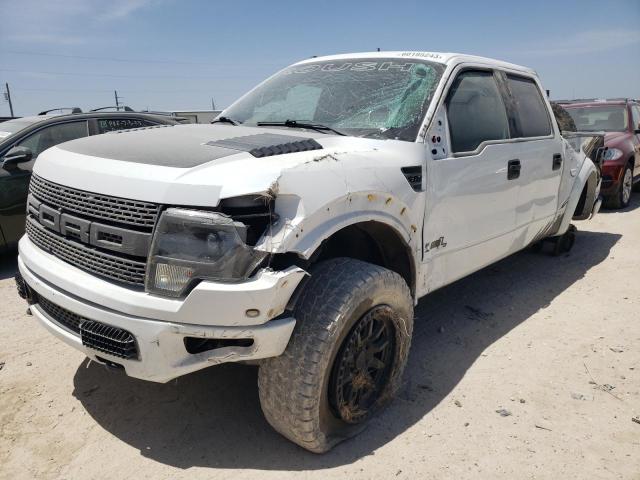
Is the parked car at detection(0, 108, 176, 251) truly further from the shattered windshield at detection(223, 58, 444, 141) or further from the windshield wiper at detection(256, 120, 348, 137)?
the windshield wiper at detection(256, 120, 348, 137)

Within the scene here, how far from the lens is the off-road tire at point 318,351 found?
2143mm

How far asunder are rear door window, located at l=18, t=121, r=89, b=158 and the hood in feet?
10.7

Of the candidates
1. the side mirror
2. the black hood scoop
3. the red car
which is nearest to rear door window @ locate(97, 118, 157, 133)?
the side mirror

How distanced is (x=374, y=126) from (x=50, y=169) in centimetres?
171

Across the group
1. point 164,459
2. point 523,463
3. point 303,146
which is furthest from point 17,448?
point 523,463

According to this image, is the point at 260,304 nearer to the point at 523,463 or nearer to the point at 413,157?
the point at 413,157

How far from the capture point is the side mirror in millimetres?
5172

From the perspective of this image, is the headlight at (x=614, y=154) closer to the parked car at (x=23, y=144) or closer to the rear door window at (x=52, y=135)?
the parked car at (x=23, y=144)

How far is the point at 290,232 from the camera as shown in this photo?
1.98 metres

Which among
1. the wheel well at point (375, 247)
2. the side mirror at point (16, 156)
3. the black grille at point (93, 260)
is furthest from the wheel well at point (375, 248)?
the side mirror at point (16, 156)

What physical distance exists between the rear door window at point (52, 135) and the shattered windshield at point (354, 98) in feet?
9.78

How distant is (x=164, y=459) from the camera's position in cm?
237

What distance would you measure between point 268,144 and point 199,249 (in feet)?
2.39

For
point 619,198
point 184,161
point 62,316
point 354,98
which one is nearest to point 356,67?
point 354,98
